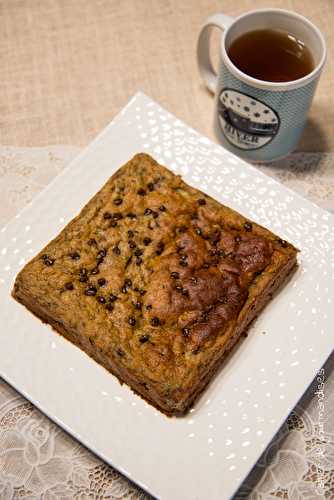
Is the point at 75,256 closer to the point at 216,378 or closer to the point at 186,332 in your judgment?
the point at 186,332

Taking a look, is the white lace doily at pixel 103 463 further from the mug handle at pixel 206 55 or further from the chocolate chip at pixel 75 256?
the mug handle at pixel 206 55

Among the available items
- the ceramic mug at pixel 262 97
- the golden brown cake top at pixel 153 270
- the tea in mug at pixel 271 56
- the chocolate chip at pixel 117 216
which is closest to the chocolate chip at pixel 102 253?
the golden brown cake top at pixel 153 270

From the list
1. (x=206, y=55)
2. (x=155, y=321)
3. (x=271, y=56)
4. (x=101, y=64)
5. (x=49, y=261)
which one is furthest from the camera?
(x=101, y=64)

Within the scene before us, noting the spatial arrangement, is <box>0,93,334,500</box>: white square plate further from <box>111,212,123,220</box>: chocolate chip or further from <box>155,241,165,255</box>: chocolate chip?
<box>155,241,165,255</box>: chocolate chip

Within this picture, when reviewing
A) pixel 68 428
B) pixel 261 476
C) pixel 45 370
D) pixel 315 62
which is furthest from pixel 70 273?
pixel 315 62

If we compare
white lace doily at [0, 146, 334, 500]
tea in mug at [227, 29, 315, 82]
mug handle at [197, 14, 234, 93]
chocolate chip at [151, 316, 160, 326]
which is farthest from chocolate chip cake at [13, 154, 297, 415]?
mug handle at [197, 14, 234, 93]

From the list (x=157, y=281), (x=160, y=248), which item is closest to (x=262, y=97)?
(x=160, y=248)

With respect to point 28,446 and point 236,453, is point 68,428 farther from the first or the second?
point 236,453
